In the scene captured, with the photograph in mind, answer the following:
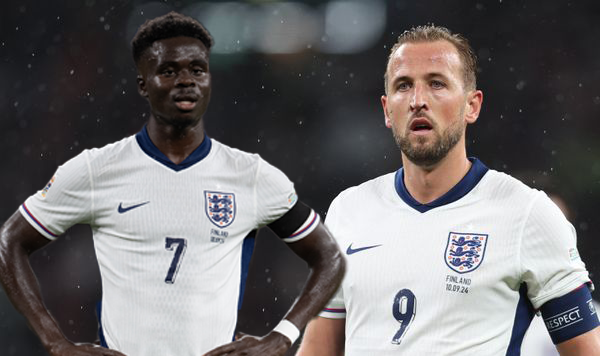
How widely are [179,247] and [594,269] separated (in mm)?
5809

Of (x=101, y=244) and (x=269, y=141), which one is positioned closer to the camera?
(x=101, y=244)

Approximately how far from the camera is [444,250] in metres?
3.05

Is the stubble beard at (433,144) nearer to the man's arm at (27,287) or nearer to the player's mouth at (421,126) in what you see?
the player's mouth at (421,126)

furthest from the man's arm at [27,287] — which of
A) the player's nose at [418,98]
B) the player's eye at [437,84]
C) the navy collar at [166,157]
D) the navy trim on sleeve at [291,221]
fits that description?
the player's eye at [437,84]

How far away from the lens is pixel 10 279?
2.57 m

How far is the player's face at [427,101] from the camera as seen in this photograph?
3.04 m

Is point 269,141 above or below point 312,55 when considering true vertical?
below

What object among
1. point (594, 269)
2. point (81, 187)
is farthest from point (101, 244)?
point (594, 269)

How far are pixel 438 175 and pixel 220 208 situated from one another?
91cm

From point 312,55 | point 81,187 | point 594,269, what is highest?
point 312,55

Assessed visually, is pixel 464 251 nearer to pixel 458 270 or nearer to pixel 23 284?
pixel 458 270

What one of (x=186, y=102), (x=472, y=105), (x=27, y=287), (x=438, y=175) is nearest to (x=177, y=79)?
(x=186, y=102)

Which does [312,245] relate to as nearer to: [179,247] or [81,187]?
[179,247]

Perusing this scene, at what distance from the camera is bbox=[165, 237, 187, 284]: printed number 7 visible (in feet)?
8.29
